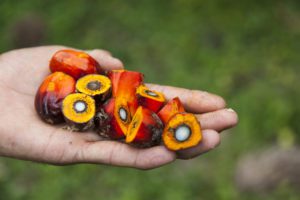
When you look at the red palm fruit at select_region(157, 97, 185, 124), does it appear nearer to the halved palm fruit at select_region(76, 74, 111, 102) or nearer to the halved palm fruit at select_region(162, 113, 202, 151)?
the halved palm fruit at select_region(162, 113, 202, 151)

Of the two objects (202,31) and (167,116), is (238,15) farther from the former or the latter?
(167,116)

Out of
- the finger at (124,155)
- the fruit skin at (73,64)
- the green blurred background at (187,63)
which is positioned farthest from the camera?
the green blurred background at (187,63)

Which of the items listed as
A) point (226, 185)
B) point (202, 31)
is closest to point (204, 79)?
point (202, 31)

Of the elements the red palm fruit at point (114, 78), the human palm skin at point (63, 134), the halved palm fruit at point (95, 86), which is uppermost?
the red palm fruit at point (114, 78)

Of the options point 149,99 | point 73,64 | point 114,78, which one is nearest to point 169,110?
point 149,99

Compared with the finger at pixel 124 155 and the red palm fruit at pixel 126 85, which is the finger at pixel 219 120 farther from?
the red palm fruit at pixel 126 85

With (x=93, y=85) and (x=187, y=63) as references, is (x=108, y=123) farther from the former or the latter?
(x=187, y=63)

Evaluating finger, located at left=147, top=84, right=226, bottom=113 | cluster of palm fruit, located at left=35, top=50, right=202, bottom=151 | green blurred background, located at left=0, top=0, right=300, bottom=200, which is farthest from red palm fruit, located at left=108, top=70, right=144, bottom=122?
green blurred background, located at left=0, top=0, right=300, bottom=200

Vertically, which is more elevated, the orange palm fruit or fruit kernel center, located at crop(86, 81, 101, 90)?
fruit kernel center, located at crop(86, 81, 101, 90)

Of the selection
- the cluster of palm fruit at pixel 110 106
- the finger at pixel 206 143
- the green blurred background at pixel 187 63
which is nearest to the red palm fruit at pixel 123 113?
the cluster of palm fruit at pixel 110 106
